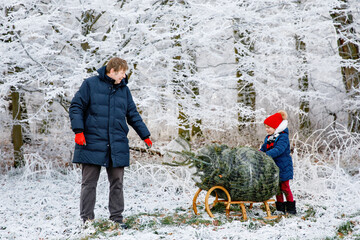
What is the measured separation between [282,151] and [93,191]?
215 cm

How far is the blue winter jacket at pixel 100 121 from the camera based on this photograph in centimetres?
354

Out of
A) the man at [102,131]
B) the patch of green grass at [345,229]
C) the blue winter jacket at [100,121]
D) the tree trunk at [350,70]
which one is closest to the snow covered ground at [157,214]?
the patch of green grass at [345,229]

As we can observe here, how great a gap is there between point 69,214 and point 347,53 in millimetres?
7312

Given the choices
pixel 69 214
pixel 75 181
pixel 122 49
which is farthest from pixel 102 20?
pixel 69 214

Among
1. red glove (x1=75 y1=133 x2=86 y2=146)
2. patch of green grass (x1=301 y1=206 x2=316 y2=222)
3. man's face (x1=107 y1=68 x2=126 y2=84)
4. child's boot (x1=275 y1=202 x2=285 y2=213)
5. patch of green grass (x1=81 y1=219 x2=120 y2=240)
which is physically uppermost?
man's face (x1=107 y1=68 x2=126 y2=84)

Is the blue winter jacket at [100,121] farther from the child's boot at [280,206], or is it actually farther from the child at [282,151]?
the child's boot at [280,206]

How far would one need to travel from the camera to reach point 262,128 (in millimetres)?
11102

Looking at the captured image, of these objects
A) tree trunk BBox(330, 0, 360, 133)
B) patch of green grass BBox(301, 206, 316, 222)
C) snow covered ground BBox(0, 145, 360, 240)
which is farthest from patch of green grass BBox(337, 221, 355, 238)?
tree trunk BBox(330, 0, 360, 133)

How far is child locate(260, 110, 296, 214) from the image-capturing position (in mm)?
4211

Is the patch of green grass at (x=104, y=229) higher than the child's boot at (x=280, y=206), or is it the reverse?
the patch of green grass at (x=104, y=229)

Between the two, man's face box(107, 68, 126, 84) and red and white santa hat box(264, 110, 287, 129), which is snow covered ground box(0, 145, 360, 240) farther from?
man's face box(107, 68, 126, 84)

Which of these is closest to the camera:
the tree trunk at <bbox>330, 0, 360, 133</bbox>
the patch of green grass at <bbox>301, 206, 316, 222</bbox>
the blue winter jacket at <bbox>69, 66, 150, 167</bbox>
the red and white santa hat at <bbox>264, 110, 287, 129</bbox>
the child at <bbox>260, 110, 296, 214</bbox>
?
the blue winter jacket at <bbox>69, 66, 150, 167</bbox>

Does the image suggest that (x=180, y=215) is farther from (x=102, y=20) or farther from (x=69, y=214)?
(x=102, y=20)

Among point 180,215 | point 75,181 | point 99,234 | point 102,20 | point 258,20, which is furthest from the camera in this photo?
point 102,20
